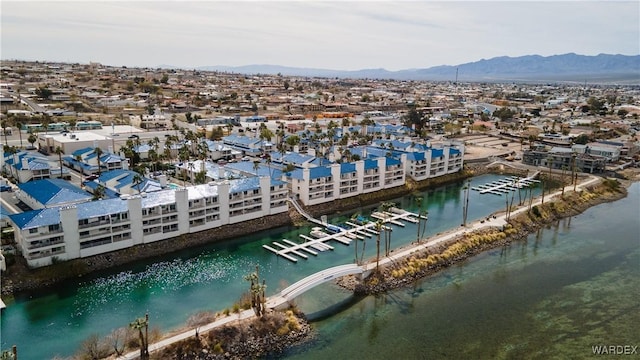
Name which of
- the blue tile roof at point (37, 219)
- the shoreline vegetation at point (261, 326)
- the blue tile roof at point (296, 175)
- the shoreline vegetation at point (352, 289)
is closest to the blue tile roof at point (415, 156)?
the shoreline vegetation at point (352, 289)

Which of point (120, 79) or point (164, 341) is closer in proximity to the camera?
point (164, 341)

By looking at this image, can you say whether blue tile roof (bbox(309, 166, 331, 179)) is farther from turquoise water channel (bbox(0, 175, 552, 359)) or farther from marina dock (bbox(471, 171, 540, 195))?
marina dock (bbox(471, 171, 540, 195))

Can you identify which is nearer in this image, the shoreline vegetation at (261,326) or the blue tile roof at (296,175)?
the shoreline vegetation at (261,326)

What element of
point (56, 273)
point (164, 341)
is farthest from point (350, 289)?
point (56, 273)

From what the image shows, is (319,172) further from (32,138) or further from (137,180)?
(32,138)

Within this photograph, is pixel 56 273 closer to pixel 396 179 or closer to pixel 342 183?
pixel 342 183

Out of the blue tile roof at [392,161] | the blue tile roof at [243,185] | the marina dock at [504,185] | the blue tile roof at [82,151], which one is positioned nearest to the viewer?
the blue tile roof at [243,185]

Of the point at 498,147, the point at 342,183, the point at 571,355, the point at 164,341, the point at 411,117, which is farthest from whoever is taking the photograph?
the point at 411,117

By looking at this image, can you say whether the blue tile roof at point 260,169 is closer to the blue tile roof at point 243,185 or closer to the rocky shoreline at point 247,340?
the blue tile roof at point 243,185
